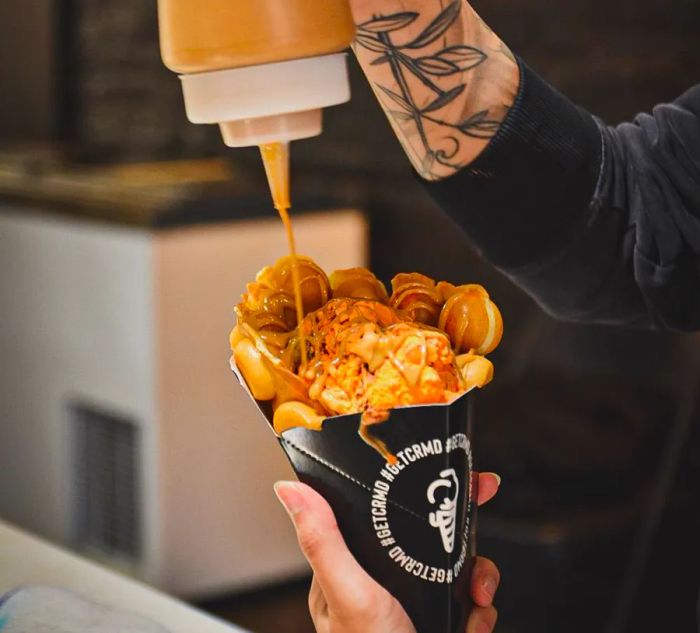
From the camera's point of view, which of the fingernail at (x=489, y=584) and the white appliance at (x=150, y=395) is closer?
the fingernail at (x=489, y=584)

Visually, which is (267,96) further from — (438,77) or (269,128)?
(438,77)

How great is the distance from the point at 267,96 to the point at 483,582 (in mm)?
464

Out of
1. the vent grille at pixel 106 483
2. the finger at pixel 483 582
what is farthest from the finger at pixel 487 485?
the vent grille at pixel 106 483

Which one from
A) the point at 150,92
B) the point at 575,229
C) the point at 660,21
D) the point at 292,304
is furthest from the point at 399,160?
the point at 292,304

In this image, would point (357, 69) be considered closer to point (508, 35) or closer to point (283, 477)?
point (508, 35)

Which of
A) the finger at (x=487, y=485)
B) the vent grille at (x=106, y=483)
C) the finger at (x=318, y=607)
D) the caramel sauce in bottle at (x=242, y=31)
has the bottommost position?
the vent grille at (x=106, y=483)

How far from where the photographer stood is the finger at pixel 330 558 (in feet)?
3.11

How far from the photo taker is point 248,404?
311 centimetres

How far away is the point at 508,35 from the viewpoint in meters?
3.17

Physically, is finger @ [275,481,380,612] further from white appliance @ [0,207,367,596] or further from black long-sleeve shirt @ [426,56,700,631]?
white appliance @ [0,207,367,596]

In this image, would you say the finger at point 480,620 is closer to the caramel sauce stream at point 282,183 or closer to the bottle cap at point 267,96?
the caramel sauce stream at point 282,183

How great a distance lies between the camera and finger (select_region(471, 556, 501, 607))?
41.1 inches

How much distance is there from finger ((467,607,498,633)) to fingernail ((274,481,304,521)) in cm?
20

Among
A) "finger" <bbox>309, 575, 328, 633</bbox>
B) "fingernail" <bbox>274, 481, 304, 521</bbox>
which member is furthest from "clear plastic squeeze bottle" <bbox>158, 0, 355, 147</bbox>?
"finger" <bbox>309, 575, 328, 633</bbox>
